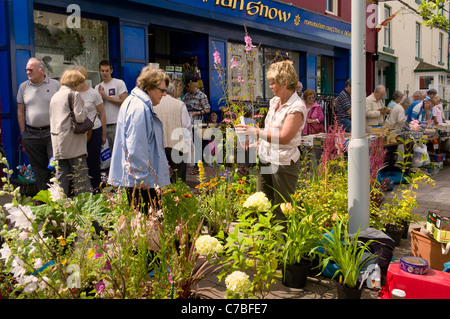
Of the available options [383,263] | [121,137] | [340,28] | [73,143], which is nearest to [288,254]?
[383,263]

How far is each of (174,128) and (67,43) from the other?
3112 mm

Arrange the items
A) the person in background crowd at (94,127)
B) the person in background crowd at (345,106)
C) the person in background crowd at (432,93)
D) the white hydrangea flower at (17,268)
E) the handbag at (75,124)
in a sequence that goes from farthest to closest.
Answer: the person in background crowd at (432,93) < the person in background crowd at (345,106) < the person in background crowd at (94,127) < the handbag at (75,124) < the white hydrangea flower at (17,268)

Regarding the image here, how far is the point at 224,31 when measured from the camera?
10836 millimetres

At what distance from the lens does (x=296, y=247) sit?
3490mm

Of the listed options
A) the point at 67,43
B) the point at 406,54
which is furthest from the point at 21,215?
the point at 406,54

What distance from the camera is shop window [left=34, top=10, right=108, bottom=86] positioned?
7402mm

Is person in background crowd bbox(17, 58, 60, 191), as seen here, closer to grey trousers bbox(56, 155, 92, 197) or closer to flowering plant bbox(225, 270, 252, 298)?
grey trousers bbox(56, 155, 92, 197)

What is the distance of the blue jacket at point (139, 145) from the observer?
11.7 ft

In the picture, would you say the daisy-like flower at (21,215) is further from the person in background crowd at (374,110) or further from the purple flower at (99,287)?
the person in background crowd at (374,110)

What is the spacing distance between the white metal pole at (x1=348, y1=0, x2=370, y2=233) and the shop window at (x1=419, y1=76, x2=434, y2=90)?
844 inches

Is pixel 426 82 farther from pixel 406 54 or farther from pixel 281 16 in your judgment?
pixel 281 16

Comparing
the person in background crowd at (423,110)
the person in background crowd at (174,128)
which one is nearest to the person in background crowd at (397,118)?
the person in background crowd at (423,110)

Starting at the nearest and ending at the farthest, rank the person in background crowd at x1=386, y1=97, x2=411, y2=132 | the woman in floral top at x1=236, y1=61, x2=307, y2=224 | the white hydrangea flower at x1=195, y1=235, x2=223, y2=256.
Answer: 1. the white hydrangea flower at x1=195, y1=235, x2=223, y2=256
2. the woman in floral top at x1=236, y1=61, x2=307, y2=224
3. the person in background crowd at x1=386, y1=97, x2=411, y2=132

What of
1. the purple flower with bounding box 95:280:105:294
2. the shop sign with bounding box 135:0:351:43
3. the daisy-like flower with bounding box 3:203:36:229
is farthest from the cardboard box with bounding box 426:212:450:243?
the shop sign with bounding box 135:0:351:43
